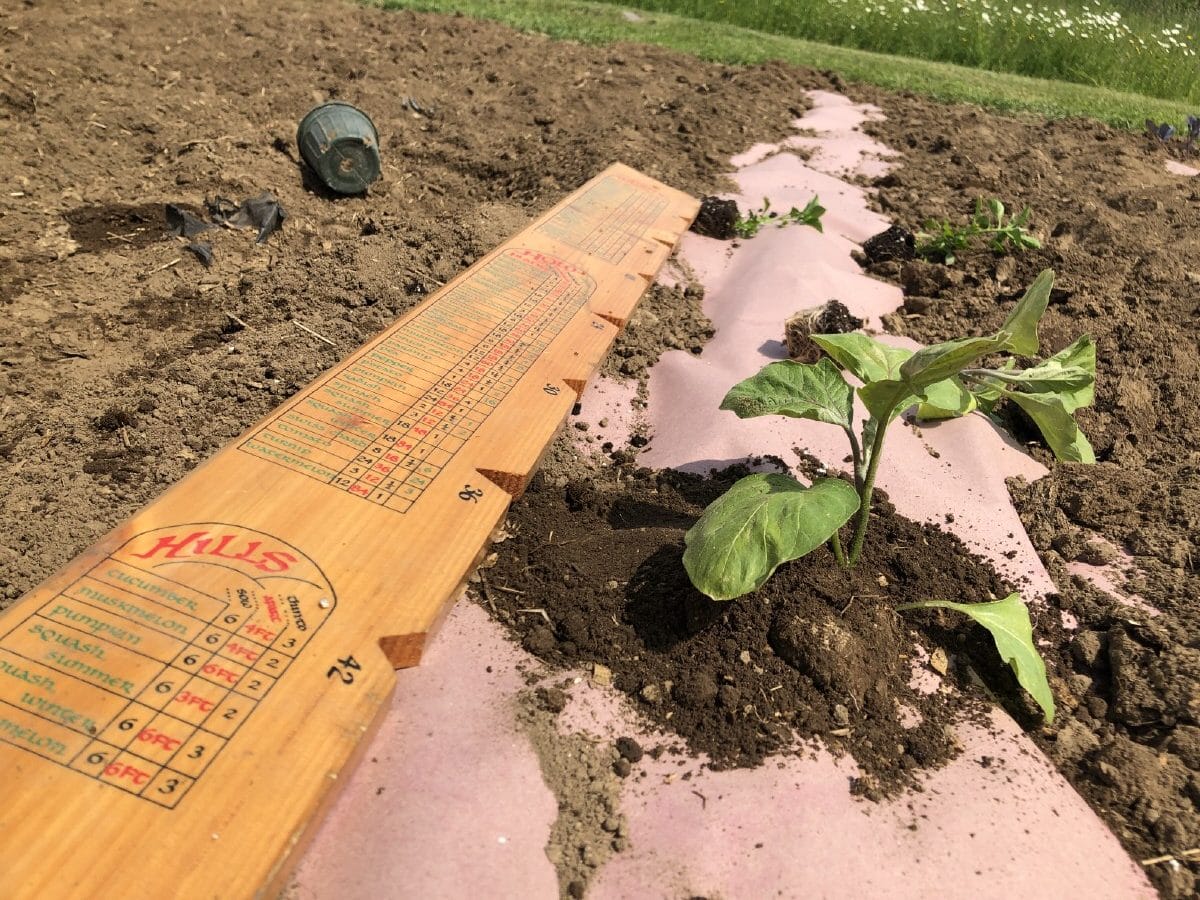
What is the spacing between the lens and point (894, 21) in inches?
372

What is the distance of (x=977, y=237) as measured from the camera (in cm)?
471

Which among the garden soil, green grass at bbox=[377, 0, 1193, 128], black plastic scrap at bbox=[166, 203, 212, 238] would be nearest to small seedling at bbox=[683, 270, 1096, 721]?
the garden soil

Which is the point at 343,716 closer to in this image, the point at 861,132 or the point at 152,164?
the point at 152,164

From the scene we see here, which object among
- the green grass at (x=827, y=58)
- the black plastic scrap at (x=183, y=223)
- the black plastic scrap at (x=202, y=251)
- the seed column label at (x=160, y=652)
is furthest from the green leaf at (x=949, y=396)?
the green grass at (x=827, y=58)

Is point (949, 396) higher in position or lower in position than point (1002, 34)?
lower

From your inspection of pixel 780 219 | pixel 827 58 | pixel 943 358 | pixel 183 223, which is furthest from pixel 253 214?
pixel 827 58

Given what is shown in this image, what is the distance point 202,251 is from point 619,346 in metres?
1.87

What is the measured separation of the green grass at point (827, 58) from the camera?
770 centimetres

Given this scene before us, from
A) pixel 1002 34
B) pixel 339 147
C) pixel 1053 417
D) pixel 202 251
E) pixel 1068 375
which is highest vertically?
pixel 1002 34

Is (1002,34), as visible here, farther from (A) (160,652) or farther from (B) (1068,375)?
(A) (160,652)

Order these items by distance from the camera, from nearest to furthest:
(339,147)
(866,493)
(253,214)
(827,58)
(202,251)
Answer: (866,493), (202,251), (253,214), (339,147), (827,58)

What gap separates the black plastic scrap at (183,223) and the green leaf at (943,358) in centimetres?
328

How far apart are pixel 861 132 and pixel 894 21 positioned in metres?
3.99

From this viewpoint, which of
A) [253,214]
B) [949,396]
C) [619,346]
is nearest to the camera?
[949,396]
